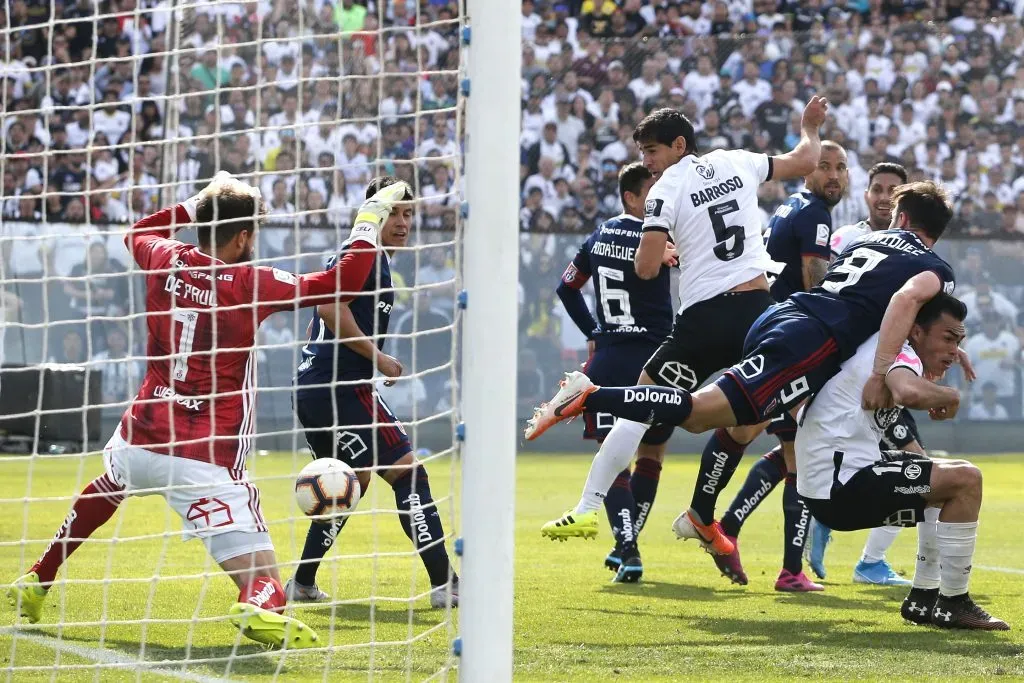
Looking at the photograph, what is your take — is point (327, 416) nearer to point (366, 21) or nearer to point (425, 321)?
point (425, 321)

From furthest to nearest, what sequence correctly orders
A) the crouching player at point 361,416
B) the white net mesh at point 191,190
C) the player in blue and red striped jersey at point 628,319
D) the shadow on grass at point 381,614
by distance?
the white net mesh at point 191,190, the player in blue and red striped jersey at point 628,319, the crouching player at point 361,416, the shadow on grass at point 381,614

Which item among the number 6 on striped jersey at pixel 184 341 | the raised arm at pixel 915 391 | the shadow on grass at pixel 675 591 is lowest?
the shadow on grass at pixel 675 591

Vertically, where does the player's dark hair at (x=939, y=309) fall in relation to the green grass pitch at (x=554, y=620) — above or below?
above

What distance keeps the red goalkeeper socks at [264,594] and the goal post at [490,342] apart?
124 centimetres

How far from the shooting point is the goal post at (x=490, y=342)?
3.88 metres

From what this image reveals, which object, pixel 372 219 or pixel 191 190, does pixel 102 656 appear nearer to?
pixel 372 219

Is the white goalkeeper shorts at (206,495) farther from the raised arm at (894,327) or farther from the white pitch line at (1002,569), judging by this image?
the white pitch line at (1002,569)

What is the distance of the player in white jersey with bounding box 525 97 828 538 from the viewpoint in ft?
22.7

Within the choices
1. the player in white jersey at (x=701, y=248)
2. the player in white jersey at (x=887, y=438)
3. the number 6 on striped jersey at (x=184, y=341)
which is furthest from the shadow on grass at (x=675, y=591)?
the number 6 on striped jersey at (x=184, y=341)

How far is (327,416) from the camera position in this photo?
680 cm

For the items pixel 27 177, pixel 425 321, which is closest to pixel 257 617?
pixel 425 321

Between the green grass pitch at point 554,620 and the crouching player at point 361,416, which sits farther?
the crouching player at point 361,416

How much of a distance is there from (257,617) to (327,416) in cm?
211

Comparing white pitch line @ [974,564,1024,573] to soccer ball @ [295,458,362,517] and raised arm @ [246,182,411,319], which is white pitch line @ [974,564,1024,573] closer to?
soccer ball @ [295,458,362,517]
